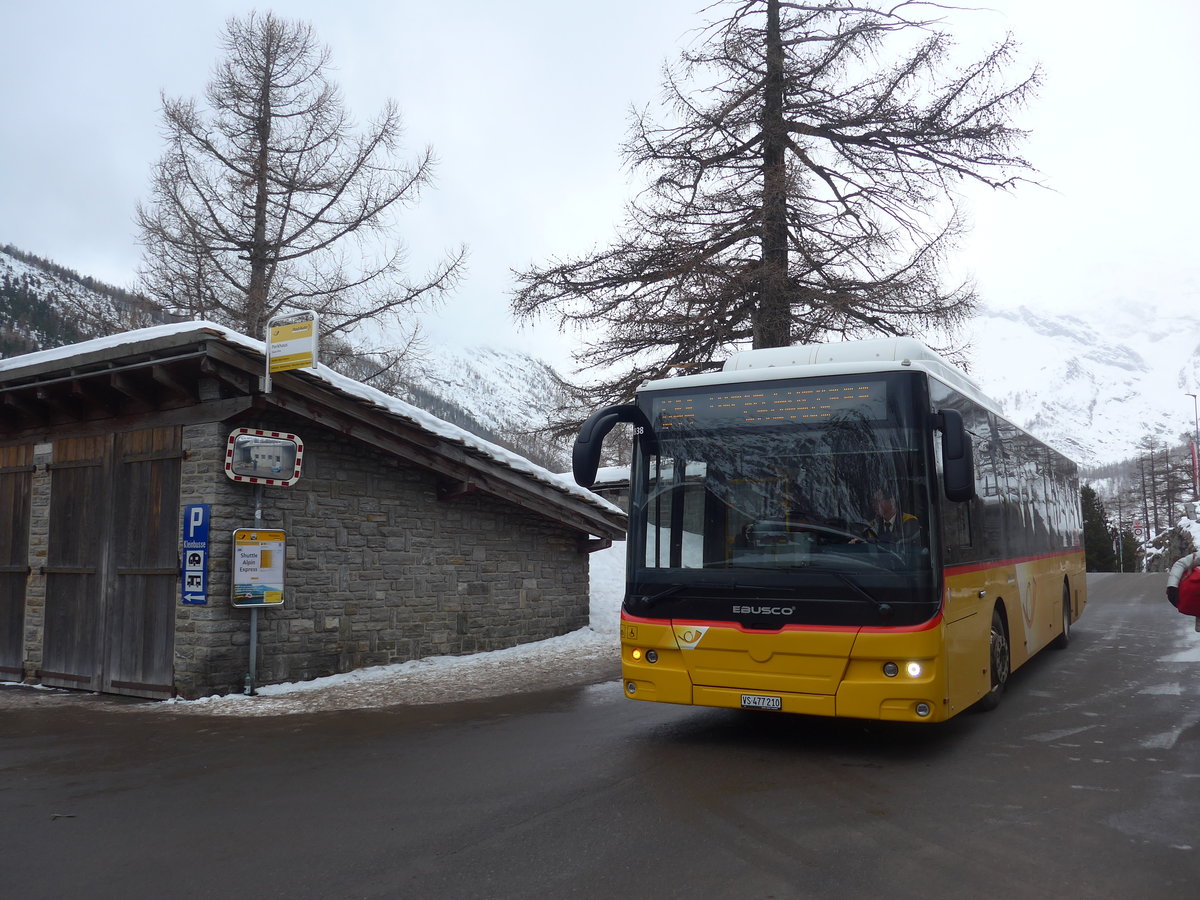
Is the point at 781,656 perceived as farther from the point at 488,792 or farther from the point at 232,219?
the point at 232,219

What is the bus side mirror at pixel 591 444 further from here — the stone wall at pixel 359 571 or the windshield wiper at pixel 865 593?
the stone wall at pixel 359 571

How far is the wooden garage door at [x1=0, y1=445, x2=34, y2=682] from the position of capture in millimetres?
12133

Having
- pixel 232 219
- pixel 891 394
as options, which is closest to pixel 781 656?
pixel 891 394

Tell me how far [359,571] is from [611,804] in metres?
7.16

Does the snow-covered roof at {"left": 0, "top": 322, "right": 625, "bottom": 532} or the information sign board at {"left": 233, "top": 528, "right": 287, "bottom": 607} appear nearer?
the information sign board at {"left": 233, "top": 528, "right": 287, "bottom": 607}

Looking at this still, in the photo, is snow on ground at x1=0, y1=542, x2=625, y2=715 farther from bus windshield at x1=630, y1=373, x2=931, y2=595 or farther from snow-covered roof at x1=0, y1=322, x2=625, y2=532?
bus windshield at x1=630, y1=373, x2=931, y2=595

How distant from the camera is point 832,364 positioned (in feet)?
22.5

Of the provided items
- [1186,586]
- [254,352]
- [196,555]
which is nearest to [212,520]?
[196,555]

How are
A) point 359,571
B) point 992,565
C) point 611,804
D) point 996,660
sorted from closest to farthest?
point 611,804 < point 992,565 < point 996,660 < point 359,571

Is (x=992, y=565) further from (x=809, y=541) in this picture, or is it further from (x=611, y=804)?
(x=611, y=804)

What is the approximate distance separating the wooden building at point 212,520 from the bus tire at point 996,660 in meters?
7.16

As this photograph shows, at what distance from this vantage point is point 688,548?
6.82 meters

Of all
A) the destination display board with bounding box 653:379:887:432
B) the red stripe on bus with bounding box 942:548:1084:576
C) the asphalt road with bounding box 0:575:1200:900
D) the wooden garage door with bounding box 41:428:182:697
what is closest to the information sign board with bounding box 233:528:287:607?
the wooden garage door with bounding box 41:428:182:697

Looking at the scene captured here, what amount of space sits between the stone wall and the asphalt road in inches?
60.2
